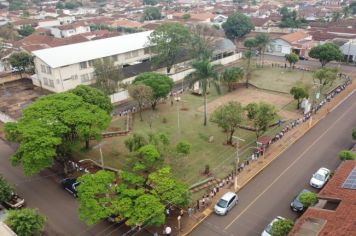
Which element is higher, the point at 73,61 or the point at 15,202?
the point at 73,61

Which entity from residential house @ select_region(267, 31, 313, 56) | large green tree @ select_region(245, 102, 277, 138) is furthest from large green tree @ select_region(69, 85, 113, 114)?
residential house @ select_region(267, 31, 313, 56)

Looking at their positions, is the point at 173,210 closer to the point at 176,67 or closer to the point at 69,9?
the point at 176,67

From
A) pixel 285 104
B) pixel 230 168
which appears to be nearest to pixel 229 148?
pixel 230 168

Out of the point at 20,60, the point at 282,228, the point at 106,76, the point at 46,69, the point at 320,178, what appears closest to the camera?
the point at 282,228

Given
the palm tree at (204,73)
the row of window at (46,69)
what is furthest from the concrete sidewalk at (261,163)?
the row of window at (46,69)

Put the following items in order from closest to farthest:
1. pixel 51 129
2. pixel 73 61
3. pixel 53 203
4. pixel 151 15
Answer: pixel 53 203
pixel 51 129
pixel 73 61
pixel 151 15

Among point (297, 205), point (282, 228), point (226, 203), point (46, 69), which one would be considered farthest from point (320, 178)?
point (46, 69)

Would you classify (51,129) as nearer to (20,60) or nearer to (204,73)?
(204,73)
